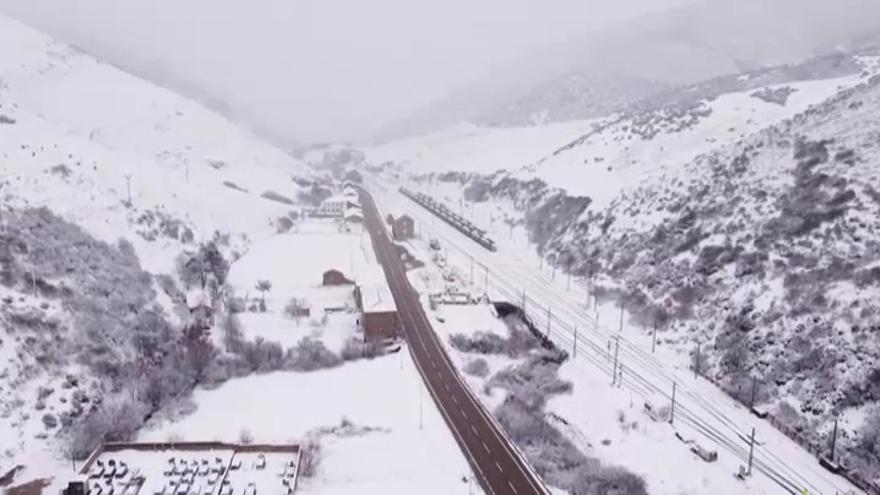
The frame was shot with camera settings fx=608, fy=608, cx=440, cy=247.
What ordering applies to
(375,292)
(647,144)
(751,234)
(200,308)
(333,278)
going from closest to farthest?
(751,234) → (200,308) → (375,292) → (333,278) → (647,144)

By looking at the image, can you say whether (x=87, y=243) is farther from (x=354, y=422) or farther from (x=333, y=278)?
(x=354, y=422)

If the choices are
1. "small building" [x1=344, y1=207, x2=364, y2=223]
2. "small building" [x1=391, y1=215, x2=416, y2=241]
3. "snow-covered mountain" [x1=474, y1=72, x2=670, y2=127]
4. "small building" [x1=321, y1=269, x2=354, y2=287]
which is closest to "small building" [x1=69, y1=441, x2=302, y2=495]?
"small building" [x1=321, y1=269, x2=354, y2=287]

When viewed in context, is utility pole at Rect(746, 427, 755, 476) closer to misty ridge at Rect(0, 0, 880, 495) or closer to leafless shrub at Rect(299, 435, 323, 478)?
misty ridge at Rect(0, 0, 880, 495)

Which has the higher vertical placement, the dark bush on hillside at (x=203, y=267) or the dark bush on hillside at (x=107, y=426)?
the dark bush on hillside at (x=203, y=267)

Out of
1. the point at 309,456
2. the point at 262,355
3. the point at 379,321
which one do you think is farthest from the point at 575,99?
the point at 309,456

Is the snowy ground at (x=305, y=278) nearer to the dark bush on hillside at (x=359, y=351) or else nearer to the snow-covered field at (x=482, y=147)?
the dark bush on hillside at (x=359, y=351)

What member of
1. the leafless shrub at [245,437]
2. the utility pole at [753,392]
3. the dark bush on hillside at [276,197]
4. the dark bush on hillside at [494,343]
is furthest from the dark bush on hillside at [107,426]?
the dark bush on hillside at [276,197]

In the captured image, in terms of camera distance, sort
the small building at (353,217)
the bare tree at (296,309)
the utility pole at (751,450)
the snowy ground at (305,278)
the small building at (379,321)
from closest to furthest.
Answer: the utility pole at (751,450)
the small building at (379,321)
the snowy ground at (305,278)
the bare tree at (296,309)
the small building at (353,217)

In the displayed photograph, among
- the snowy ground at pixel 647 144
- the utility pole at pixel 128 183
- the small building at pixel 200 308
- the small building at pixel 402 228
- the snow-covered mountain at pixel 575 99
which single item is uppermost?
the snow-covered mountain at pixel 575 99
